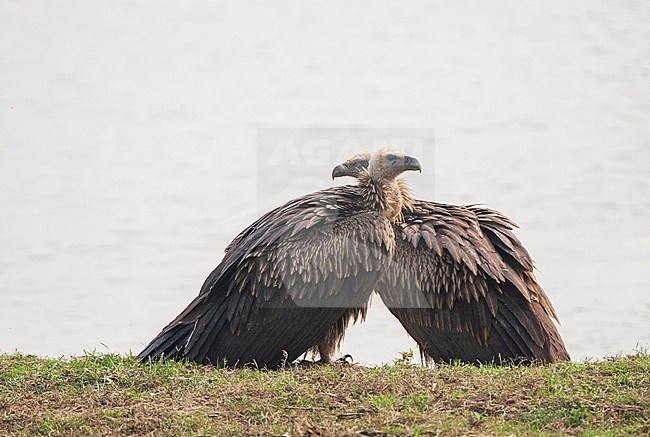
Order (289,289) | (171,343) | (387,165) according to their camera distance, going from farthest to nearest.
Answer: (387,165), (171,343), (289,289)

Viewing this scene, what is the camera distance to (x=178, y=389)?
700cm

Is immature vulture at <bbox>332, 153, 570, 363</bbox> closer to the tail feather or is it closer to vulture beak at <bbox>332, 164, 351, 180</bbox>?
vulture beak at <bbox>332, 164, 351, 180</bbox>

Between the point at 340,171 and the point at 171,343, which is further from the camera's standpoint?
the point at 340,171

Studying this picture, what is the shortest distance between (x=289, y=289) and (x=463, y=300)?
1.45 meters

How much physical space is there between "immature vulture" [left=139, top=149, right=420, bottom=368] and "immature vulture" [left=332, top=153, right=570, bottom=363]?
28 centimetres

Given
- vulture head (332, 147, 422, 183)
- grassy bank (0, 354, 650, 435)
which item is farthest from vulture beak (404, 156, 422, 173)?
grassy bank (0, 354, 650, 435)

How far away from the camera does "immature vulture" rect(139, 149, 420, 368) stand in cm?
809

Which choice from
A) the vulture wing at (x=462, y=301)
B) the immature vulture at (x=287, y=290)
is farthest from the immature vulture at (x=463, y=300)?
the immature vulture at (x=287, y=290)

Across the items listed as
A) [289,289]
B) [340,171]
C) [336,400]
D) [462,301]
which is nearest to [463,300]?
[462,301]

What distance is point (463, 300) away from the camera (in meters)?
8.40

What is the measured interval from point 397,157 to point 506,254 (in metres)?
1.27

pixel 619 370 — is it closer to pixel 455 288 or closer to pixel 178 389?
pixel 455 288

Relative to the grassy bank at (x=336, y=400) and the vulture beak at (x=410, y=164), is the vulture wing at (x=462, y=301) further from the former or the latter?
the grassy bank at (x=336, y=400)

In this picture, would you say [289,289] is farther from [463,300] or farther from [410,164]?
[410,164]
